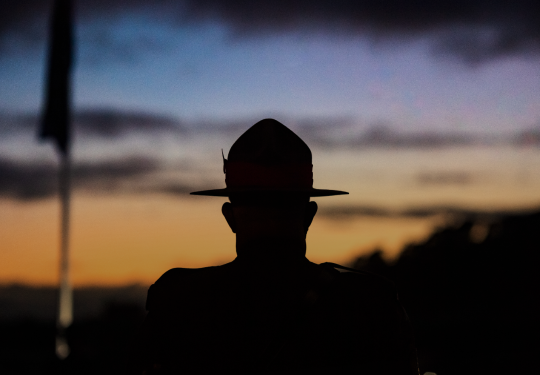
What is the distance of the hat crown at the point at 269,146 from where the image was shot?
3.30 m

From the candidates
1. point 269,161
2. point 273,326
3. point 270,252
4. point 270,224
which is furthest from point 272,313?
point 269,161

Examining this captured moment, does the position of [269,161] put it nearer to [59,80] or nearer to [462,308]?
[59,80]

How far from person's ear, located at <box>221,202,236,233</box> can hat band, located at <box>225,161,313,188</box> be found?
0.20 meters

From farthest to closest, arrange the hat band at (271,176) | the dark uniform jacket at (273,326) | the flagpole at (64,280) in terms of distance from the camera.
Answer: the flagpole at (64,280)
the hat band at (271,176)
the dark uniform jacket at (273,326)

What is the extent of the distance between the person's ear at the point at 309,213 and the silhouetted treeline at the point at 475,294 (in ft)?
122

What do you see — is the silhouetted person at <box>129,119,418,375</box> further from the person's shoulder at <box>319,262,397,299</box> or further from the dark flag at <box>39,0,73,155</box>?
the dark flag at <box>39,0,73,155</box>

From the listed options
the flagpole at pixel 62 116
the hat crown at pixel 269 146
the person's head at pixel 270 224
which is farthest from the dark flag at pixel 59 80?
the person's head at pixel 270 224

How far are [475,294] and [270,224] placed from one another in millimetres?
54127

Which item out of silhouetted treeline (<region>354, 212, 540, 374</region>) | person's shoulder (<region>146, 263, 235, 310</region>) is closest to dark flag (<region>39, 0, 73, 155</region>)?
person's shoulder (<region>146, 263, 235, 310</region>)

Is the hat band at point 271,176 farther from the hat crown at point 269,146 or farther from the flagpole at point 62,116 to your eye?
the flagpole at point 62,116

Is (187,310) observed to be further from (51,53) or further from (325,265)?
(51,53)

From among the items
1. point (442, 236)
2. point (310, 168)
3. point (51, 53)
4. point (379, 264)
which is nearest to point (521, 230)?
point (442, 236)

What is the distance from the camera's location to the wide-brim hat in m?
3.23

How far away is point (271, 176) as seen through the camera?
3238 mm
